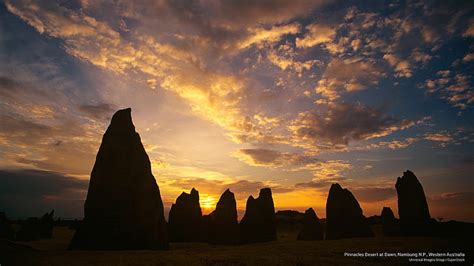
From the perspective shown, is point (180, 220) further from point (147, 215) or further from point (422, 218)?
point (422, 218)

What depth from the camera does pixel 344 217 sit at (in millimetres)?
34406

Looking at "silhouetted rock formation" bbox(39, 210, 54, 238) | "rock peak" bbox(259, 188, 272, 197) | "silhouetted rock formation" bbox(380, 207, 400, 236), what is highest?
"rock peak" bbox(259, 188, 272, 197)

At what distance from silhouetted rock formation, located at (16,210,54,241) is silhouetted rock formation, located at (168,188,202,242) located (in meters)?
16.9

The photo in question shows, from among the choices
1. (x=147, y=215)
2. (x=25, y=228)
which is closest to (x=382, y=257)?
(x=147, y=215)

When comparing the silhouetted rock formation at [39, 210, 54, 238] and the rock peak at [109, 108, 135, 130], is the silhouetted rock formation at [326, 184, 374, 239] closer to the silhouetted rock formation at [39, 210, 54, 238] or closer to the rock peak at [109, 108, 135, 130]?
the rock peak at [109, 108, 135, 130]

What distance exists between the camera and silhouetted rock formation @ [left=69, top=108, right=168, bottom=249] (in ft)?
69.7

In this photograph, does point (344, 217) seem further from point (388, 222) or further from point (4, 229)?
point (4, 229)

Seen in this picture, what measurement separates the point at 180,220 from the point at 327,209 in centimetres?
1944

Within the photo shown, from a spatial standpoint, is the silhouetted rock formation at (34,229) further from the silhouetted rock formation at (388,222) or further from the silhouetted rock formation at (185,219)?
the silhouetted rock formation at (388,222)

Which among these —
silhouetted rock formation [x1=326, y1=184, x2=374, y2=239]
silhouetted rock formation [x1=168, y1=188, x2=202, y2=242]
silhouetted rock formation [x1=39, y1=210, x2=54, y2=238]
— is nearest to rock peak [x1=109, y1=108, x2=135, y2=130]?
silhouetted rock formation [x1=168, y1=188, x2=202, y2=242]

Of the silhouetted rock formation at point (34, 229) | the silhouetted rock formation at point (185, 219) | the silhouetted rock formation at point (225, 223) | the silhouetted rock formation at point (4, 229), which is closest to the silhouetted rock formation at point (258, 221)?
the silhouetted rock formation at point (225, 223)

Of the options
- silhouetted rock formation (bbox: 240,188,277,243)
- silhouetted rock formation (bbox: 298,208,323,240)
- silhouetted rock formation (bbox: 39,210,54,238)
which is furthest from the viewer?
silhouetted rock formation (bbox: 39,210,54,238)

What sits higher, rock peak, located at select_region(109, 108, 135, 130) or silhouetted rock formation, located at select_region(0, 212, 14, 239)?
rock peak, located at select_region(109, 108, 135, 130)

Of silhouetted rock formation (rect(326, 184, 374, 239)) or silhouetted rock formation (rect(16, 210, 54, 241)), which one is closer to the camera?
silhouetted rock formation (rect(326, 184, 374, 239))
